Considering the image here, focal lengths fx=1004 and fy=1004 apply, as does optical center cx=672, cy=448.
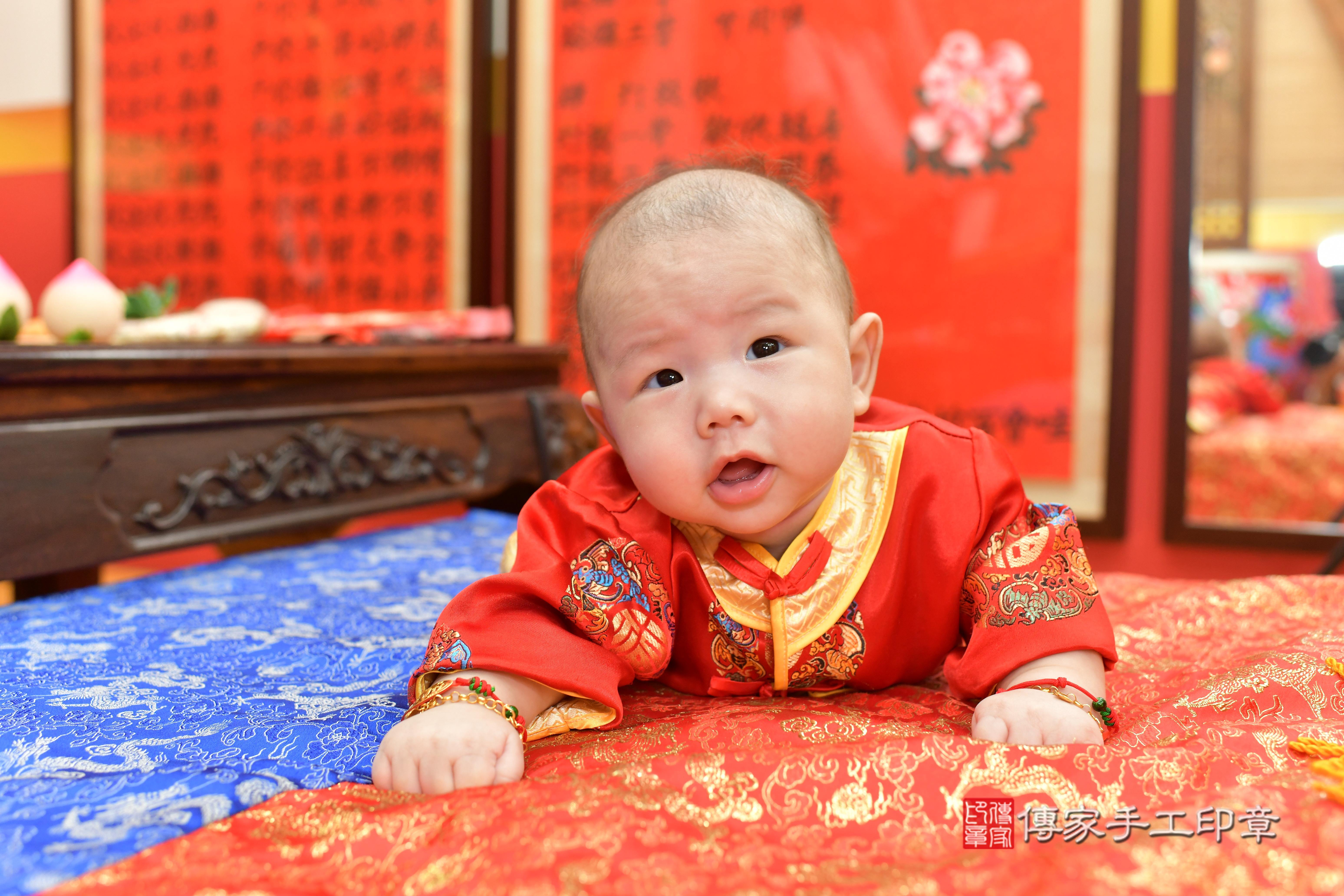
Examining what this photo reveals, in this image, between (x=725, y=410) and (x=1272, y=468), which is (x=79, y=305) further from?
(x=1272, y=468)

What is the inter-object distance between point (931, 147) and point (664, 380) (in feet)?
4.69

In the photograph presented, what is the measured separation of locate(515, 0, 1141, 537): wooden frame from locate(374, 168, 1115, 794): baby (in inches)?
45.9

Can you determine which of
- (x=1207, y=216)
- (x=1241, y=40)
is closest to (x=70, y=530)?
(x=1207, y=216)

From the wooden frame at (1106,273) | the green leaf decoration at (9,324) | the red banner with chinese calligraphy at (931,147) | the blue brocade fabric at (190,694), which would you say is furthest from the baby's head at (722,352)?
the wooden frame at (1106,273)

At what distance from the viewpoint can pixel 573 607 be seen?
0.77 metres

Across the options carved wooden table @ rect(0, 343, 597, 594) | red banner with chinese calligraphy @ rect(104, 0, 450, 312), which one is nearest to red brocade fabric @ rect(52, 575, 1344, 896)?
carved wooden table @ rect(0, 343, 597, 594)

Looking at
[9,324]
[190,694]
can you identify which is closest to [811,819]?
[190,694]

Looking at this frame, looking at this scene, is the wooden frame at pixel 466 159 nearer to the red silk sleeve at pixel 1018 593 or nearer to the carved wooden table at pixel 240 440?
the carved wooden table at pixel 240 440

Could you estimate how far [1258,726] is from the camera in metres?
0.67

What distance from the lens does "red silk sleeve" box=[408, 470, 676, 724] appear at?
73cm

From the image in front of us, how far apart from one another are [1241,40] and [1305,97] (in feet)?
0.51

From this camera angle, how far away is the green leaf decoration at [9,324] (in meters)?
1.31

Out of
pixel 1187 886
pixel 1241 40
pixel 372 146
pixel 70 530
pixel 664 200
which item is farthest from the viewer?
pixel 372 146

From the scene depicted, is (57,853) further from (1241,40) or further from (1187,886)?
(1241,40)
